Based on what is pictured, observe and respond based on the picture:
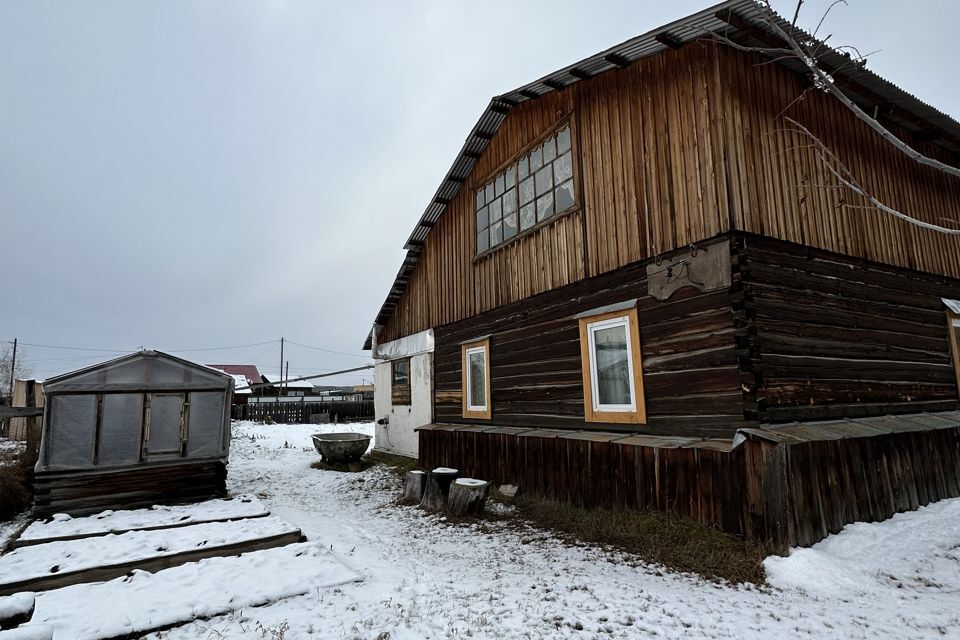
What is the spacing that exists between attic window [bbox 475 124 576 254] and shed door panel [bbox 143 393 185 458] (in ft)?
22.9

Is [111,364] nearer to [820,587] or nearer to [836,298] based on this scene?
[820,587]

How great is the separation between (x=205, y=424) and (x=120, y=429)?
4.40 ft

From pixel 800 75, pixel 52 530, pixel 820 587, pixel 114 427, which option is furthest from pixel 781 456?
pixel 114 427

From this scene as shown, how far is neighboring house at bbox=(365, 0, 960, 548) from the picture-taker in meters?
6.26

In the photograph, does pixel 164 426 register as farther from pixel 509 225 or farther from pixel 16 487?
pixel 509 225

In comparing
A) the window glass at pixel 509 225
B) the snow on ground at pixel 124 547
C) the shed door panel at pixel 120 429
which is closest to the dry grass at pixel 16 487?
the shed door panel at pixel 120 429

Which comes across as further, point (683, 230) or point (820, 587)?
point (683, 230)

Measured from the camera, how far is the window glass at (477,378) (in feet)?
37.4

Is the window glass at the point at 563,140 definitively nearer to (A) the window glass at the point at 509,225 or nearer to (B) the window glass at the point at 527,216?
(B) the window glass at the point at 527,216

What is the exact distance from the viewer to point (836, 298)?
7.54 meters

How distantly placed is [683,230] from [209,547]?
24.2 feet

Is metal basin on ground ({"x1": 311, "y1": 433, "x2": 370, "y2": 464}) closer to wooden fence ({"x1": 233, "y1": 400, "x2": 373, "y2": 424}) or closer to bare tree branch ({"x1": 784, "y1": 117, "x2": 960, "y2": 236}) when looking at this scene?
bare tree branch ({"x1": 784, "y1": 117, "x2": 960, "y2": 236})

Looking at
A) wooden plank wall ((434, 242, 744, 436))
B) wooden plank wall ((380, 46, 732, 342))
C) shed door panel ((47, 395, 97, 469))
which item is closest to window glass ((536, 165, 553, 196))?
wooden plank wall ((380, 46, 732, 342))

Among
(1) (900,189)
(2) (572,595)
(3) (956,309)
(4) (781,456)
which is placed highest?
(1) (900,189)
